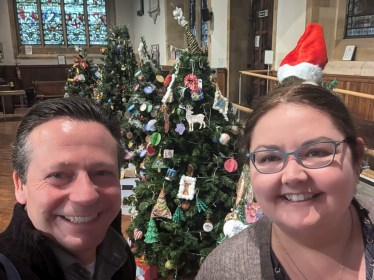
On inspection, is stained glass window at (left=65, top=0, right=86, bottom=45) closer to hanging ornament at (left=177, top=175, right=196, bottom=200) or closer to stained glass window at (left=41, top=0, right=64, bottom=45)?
stained glass window at (left=41, top=0, right=64, bottom=45)

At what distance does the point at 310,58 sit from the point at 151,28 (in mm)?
8565

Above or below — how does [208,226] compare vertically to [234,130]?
below

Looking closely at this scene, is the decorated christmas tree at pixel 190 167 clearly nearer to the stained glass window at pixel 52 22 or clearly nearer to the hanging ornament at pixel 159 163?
the hanging ornament at pixel 159 163

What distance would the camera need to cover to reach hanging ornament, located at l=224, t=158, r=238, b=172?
6.43 feet

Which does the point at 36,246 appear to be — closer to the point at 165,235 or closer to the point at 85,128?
the point at 85,128

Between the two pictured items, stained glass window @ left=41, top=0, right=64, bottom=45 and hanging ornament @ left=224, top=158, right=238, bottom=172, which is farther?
stained glass window @ left=41, top=0, right=64, bottom=45

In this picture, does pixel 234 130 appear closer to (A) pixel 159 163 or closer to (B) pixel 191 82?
(B) pixel 191 82

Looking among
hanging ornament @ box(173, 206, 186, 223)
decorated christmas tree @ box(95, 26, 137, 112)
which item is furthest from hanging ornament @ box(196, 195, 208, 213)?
decorated christmas tree @ box(95, 26, 137, 112)

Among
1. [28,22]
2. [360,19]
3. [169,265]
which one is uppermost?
[28,22]

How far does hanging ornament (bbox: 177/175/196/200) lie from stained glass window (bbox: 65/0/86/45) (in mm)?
9805

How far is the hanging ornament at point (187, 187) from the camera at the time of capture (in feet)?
6.50

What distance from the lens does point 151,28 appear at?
364 inches

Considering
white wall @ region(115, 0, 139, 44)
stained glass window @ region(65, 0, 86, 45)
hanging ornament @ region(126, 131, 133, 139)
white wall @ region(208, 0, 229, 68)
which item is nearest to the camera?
hanging ornament @ region(126, 131, 133, 139)

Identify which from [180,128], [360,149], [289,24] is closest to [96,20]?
[289,24]
